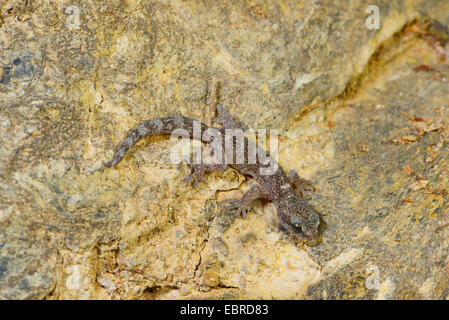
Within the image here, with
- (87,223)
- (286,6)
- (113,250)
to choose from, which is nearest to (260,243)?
(113,250)

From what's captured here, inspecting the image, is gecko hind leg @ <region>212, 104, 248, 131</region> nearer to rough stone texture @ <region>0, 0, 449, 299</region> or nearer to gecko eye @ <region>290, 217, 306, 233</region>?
rough stone texture @ <region>0, 0, 449, 299</region>

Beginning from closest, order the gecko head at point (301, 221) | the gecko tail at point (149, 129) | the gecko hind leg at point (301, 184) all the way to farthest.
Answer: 1. the gecko tail at point (149, 129)
2. the gecko head at point (301, 221)
3. the gecko hind leg at point (301, 184)

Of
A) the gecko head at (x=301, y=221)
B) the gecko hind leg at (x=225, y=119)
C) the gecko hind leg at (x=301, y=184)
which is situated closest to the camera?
the gecko head at (x=301, y=221)

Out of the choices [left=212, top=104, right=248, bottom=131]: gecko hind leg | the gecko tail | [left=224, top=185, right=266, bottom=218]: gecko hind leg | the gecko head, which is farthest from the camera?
[left=212, top=104, right=248, bottom=131]: gecko hind leg

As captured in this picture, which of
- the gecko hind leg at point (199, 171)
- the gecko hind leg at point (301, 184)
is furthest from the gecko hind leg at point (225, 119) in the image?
the gecko hind leg at point (301, 184)

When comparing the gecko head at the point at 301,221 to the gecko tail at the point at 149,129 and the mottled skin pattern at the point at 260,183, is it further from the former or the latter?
the gecko tail at the point at 149,129

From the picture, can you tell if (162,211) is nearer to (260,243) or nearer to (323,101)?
(260,243)

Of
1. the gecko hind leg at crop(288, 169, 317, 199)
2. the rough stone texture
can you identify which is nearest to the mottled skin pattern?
the gecko hind leg at crop(288, 169, 317, 199)
